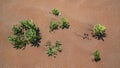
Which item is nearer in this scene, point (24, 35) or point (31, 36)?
point (31, 36)

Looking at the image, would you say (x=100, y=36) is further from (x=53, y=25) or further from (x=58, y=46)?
(x=53, y=25)

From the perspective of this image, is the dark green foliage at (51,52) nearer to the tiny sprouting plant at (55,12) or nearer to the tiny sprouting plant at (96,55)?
the tiny sprouting plant at (96,55)

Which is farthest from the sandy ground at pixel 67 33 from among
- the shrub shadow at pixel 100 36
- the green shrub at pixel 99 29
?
the green shrub at pixel 99 29

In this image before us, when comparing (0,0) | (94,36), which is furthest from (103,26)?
(0,0)

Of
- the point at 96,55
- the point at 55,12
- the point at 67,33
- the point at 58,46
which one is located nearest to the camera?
the point at 96,55

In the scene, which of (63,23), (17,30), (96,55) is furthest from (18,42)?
(96,55)

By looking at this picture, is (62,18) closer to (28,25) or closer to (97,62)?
(28,25)
